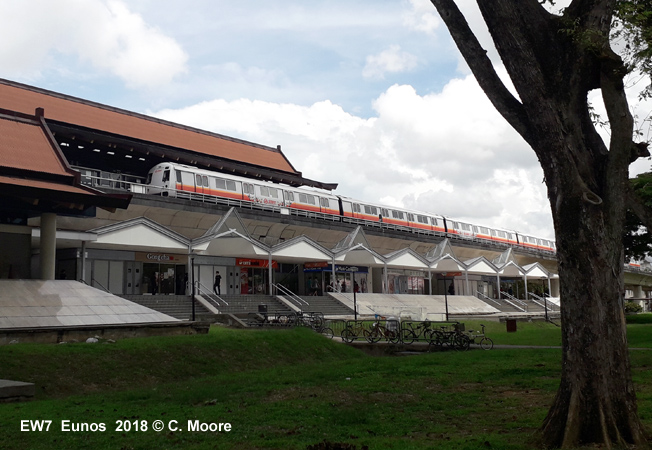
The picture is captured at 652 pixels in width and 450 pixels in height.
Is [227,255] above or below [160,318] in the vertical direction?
above

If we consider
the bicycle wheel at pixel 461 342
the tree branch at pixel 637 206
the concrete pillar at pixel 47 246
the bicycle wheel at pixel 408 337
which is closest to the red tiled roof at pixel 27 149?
the concrete pillar at pixel 47 246

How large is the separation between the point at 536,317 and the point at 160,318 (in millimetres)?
29184

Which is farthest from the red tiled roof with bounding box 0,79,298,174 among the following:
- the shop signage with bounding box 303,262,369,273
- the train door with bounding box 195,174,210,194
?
the shop signage with bounding box 303,262,369,273

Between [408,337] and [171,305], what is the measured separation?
13.1 m

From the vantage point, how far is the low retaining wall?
17197 millimetres

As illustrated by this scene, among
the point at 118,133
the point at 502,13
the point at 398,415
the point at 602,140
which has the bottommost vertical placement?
the point at 398,415

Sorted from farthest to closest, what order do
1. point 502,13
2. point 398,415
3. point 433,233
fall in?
point 433,233 → point 398,415 → point 502,13

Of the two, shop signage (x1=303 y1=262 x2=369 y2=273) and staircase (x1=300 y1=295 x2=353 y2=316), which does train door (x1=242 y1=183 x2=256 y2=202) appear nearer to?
shop signage (x1=303 y1=262 x2=369 y2=273)

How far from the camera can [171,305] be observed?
100 ft

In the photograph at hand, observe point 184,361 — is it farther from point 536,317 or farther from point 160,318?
point 536,317

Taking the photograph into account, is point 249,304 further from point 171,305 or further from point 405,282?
point 405,282

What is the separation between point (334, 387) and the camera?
12.5m

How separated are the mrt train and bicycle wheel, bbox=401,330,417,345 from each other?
2099 cm

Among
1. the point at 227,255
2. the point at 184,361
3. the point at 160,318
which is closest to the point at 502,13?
the point at 184,361
